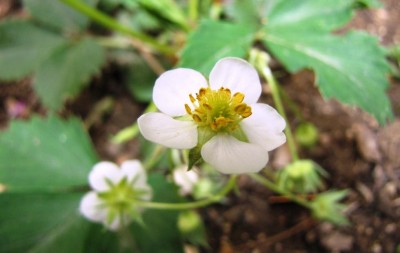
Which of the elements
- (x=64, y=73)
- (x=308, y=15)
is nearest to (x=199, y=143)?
(x=308, y=15)

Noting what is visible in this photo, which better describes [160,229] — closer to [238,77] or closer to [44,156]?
[44,156]

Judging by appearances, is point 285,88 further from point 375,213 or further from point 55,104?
point 55,104

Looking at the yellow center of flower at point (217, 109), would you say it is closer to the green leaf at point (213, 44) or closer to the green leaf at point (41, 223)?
the green leaf at point (213, 44)

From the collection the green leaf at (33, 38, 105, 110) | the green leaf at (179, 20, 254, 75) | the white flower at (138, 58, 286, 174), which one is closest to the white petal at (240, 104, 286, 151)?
the white flower at (138, 58, 286, 174)

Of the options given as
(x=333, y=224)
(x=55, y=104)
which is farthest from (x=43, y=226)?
(x=333, y=224)

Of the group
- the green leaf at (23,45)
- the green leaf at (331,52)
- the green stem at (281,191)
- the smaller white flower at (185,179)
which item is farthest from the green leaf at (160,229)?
the green leaf at (23,45)

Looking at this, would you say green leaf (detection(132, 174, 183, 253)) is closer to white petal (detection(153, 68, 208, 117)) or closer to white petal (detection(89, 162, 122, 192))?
white petal (detection(89, 162, 122, 192))

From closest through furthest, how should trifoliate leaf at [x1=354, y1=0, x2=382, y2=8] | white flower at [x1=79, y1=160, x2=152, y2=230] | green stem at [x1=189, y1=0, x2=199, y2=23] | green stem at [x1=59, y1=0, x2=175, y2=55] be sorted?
white flower at [x1=79, y1=160, x2=152, y2=230]
trifoliate leaf at [x1=354, y1=0, x2=382, y2=8]
green stem at [x1=59, y1=0, x2=175, y2=55]
green stem at [x1=189, y1=0, x2=199, y2=23]
